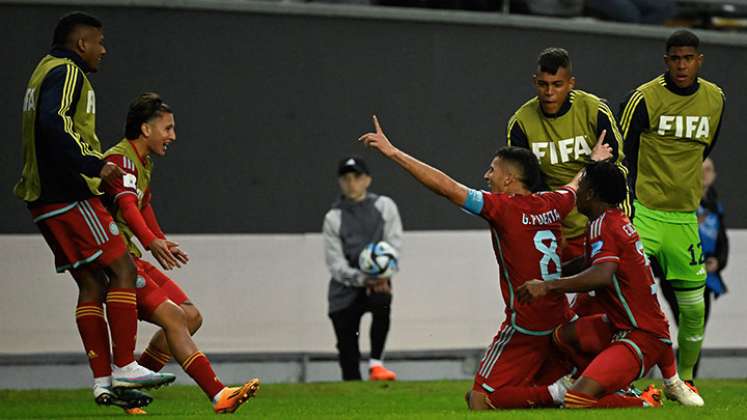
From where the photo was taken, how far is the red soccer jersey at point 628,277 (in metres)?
9.91

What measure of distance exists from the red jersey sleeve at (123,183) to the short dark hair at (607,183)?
2.85 metres

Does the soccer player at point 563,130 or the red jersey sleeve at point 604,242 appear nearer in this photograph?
the red jersey sleeve at point 604,242

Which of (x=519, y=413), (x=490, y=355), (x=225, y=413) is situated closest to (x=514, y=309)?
(x=490, y=355)

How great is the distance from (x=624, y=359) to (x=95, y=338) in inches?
129

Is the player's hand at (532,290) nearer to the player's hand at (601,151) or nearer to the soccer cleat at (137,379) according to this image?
the player's hand at (601,151)

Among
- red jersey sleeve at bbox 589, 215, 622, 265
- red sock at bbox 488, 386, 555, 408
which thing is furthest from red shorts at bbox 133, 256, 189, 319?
red jersey sleeve at bbox 589, 215, 622, 265

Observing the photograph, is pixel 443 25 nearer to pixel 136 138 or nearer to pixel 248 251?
pixel 248 251

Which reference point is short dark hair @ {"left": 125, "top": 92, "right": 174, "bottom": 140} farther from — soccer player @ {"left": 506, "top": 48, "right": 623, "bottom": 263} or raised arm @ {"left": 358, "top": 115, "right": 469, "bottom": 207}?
soccer player @ {"left": 506, "top": 48, "right": 623, "bottom": 263}

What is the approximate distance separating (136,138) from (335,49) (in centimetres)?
600

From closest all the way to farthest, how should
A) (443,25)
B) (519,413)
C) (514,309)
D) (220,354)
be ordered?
(519,413) < (514,309) < (220,354) < (443,25)

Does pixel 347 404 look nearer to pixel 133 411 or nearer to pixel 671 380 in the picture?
pixel 133 411

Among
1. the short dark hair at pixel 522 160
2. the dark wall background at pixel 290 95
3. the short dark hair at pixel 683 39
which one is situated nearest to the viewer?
the short dark hair at pixel 522 160

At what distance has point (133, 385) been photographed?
9.73m

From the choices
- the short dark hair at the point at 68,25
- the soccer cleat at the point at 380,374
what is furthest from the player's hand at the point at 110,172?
the soccer cleat at the point at 380,374
